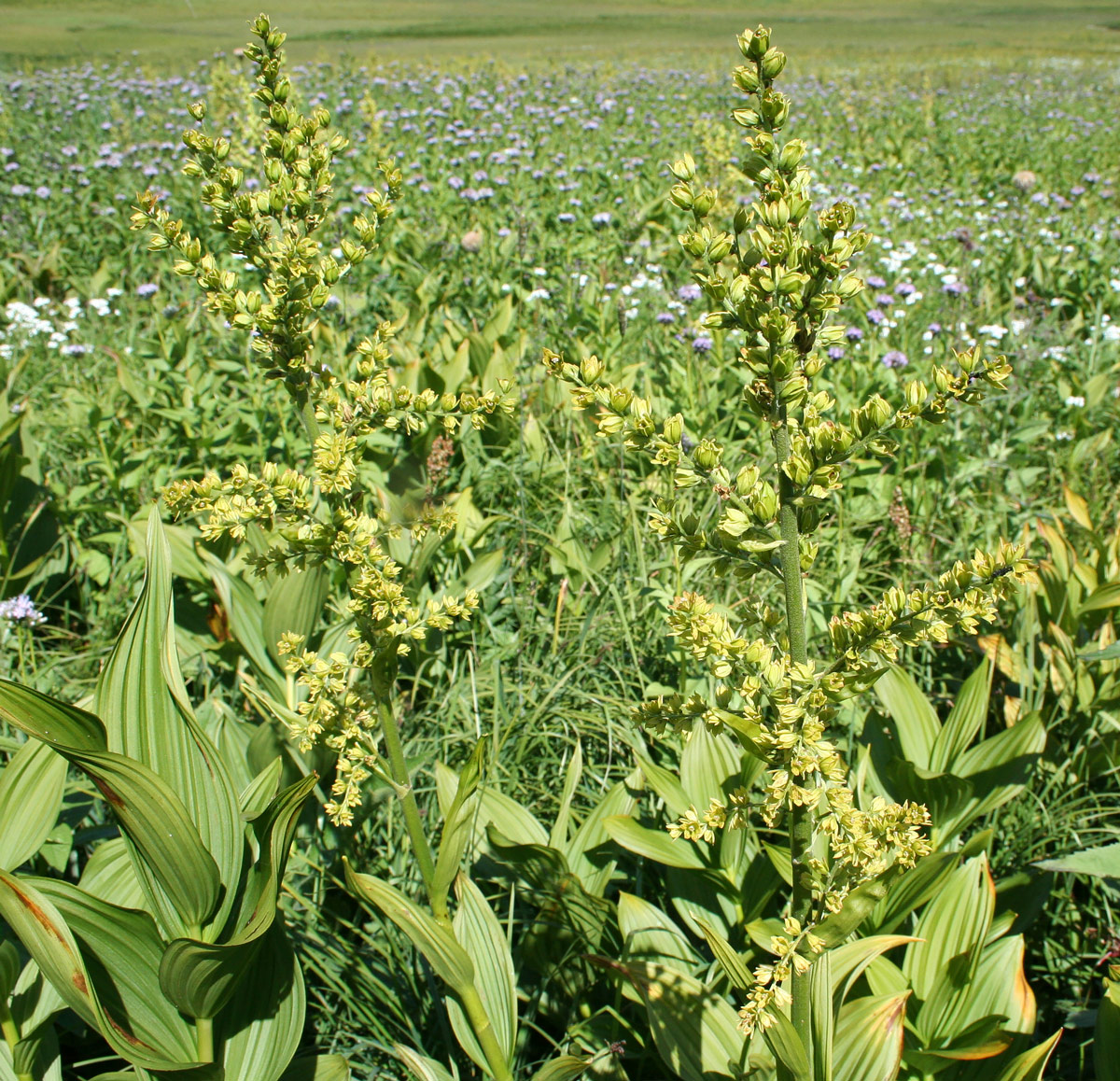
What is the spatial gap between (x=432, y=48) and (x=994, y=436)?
95.0 feet

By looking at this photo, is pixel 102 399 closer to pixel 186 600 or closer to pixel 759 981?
pixel 186 600

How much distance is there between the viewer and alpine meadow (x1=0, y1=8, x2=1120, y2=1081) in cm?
142

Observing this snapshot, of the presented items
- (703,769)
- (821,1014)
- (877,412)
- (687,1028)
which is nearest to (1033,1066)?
(821,1014)

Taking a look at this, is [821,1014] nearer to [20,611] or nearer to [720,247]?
[720,247]

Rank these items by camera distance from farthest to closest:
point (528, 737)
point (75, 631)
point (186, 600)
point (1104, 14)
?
point (1104, 14) < point (75, 631) < point (186, 600) < point (528, 737)

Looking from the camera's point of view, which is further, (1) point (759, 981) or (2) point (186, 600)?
(2) point (186, 600)

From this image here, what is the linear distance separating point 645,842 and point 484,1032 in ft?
1.84

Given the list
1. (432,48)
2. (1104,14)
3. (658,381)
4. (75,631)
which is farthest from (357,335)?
(1104,14)

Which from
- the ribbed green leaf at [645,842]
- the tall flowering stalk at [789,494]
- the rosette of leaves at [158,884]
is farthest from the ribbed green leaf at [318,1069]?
the tall flowering stalk at [789,494]

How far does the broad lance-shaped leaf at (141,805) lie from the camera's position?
1.42m

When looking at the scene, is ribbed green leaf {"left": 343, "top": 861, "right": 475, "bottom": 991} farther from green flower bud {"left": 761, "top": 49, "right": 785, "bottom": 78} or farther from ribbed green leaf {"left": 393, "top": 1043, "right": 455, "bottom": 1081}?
green flower bud {"left": 761, "top": 49, "right": 785, "bottom": 78}

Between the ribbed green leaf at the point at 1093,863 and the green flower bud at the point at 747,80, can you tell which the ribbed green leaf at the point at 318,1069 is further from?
the green flower bud at the point at 747,80

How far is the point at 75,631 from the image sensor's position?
362 centimetres

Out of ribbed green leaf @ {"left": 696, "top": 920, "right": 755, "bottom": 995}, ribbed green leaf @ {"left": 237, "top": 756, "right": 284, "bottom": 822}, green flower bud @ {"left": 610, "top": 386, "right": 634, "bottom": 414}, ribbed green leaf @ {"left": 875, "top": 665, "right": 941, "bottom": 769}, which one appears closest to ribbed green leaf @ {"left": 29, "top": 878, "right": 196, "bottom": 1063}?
ribbed green leaf @ {"left": 237, "top": 756, "right": 284, "bottom": 822}
